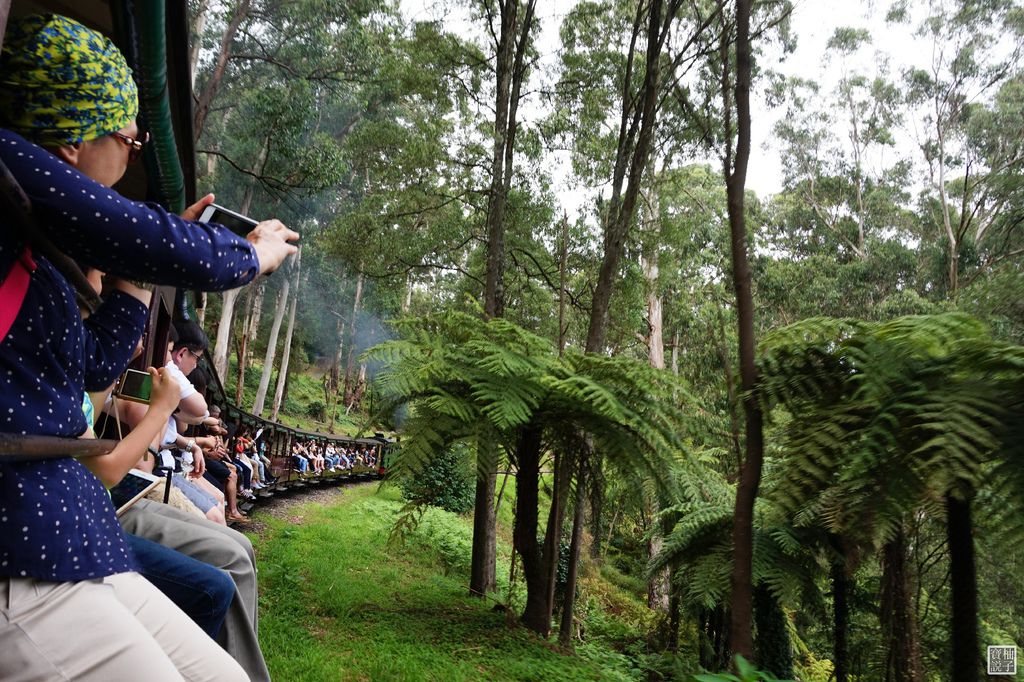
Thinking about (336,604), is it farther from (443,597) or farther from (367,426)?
(367,426)

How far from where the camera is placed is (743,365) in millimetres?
2881

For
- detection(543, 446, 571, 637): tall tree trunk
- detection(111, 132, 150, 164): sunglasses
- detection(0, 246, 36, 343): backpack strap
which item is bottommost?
detection(543, 446, 571, 637): tall tree trunk

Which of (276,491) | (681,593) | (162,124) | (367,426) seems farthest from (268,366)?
(162,124)

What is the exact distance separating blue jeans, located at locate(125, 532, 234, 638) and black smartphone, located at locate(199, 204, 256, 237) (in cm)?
80

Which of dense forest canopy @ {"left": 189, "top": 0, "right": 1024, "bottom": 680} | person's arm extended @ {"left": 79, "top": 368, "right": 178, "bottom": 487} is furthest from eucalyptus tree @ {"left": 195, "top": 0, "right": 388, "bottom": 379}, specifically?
person's arm extended @ {"left": 79, "top": 368, "right": 178, "bottom": 487}

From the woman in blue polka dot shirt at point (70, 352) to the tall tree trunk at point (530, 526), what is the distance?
422 cm

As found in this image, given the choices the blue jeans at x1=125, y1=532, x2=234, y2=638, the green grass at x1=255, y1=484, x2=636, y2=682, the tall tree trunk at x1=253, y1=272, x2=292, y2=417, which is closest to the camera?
the blue jeans at x1=125, y1=532, x2=234, y2=638

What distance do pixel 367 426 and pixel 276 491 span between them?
8.36 metres

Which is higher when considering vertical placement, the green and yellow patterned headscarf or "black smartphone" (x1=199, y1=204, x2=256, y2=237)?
the green and yellow patterned headscarf

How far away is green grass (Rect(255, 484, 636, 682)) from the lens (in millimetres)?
4121

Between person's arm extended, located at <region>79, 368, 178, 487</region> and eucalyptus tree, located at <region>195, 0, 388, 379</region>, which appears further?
eucalyptus tree, located at <region>195, 0, 388, 379</region>

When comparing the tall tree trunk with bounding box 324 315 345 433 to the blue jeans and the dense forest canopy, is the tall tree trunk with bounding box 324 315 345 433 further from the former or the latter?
the blue jeans

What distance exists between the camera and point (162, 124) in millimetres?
1989

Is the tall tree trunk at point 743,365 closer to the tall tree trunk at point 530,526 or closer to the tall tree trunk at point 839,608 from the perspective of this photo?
the tall tree trunk at point 530,526
